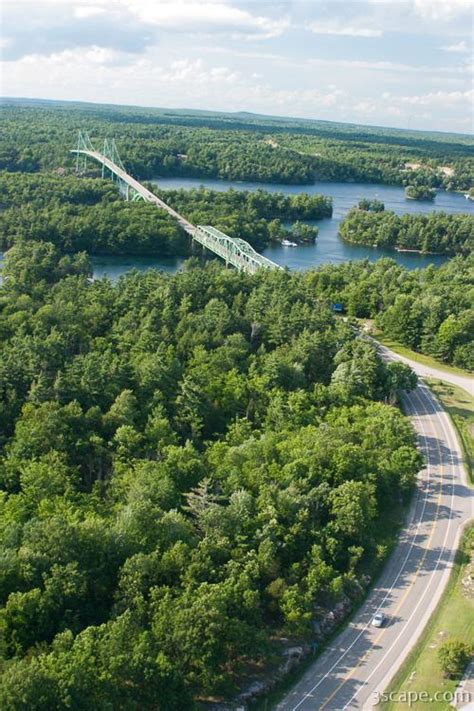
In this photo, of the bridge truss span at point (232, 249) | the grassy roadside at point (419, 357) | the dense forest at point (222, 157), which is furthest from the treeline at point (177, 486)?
the dense forest at point (222, 157)

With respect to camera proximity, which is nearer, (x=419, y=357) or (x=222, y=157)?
(x=419, y=357)

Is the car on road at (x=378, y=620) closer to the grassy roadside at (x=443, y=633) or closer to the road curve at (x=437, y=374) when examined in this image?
the grassy roadside at (x=443, y=633)

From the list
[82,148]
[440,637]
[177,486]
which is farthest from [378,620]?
[82,148]

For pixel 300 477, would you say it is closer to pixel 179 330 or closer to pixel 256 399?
pixel 256 399

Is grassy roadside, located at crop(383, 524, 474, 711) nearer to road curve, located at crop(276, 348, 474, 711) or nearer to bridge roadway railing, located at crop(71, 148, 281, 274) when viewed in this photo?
road curve, located at crop(276, 348, 474, 711)

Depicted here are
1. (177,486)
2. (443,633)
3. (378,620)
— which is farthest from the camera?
(177,486)

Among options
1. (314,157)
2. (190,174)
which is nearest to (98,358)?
(190,174)

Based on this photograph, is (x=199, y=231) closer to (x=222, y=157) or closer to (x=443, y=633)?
(x=443, y=633)

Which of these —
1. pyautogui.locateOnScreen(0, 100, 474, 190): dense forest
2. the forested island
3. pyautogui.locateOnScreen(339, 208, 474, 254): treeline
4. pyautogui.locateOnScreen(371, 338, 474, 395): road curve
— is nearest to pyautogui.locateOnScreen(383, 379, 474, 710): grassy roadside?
the forested island
